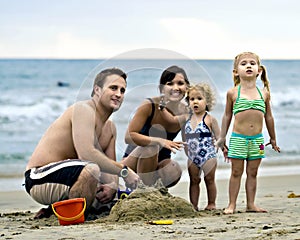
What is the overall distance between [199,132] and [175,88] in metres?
0.47

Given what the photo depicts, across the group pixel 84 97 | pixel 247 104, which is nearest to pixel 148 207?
pixel 84 97

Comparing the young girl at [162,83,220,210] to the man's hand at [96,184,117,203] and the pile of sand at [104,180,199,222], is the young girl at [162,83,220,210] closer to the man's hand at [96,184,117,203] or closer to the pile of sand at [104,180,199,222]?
the pile of sand at [104,180,199,222]

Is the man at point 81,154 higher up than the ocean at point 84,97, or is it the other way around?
the ocean at point 84,97

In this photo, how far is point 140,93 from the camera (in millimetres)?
5922

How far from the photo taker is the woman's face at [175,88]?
19.8 feet

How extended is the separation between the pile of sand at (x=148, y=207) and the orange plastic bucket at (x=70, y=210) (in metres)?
0.25

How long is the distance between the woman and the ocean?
0.25 ft

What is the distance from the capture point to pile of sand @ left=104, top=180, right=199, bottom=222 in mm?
5543

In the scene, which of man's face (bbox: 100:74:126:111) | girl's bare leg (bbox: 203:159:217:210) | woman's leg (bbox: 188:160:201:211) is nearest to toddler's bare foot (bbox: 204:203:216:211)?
girl's bare leg (bbox: 203:159:217:210)

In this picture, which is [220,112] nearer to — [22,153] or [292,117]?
[22,153]

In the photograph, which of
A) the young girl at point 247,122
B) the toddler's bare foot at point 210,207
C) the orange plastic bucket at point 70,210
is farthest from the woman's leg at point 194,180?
the orange plastic bucket at point 70,210

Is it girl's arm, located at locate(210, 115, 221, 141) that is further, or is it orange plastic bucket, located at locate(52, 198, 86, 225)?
girl's arm, located at locate(210, 115, 221, 141)

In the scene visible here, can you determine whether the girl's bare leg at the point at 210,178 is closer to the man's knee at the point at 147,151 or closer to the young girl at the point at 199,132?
the young girl at the point at 199,132

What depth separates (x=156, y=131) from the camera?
6148mm
